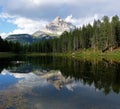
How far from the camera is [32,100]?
22.6 m

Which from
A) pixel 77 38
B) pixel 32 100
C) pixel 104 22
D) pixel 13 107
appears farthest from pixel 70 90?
pixel 77 38

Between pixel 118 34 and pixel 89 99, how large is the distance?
343 feet

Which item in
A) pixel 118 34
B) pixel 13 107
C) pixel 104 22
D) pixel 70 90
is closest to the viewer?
pixel 13 107

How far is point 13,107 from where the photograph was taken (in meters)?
19.8

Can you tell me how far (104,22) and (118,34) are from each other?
535 inches

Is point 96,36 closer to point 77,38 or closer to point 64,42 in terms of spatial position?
point 77,38

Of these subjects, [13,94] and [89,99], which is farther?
[13,94]

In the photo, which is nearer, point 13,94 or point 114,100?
point 114,100

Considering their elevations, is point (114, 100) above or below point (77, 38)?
below

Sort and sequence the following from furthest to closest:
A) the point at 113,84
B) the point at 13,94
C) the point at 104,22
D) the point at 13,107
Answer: the point at 104,22 → the point at 113,84 → the point at 13,94 → the point at 13,107

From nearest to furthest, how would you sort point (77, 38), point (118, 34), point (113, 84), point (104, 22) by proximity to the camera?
point (113, 84) → point (118, 34) → point (104, 22) → point (77, 38)

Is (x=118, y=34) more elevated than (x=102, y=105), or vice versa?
(x=118, y=34)

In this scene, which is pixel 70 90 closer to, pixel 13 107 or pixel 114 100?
pixel 114 100

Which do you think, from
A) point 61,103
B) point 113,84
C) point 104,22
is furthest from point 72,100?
point 104,22
